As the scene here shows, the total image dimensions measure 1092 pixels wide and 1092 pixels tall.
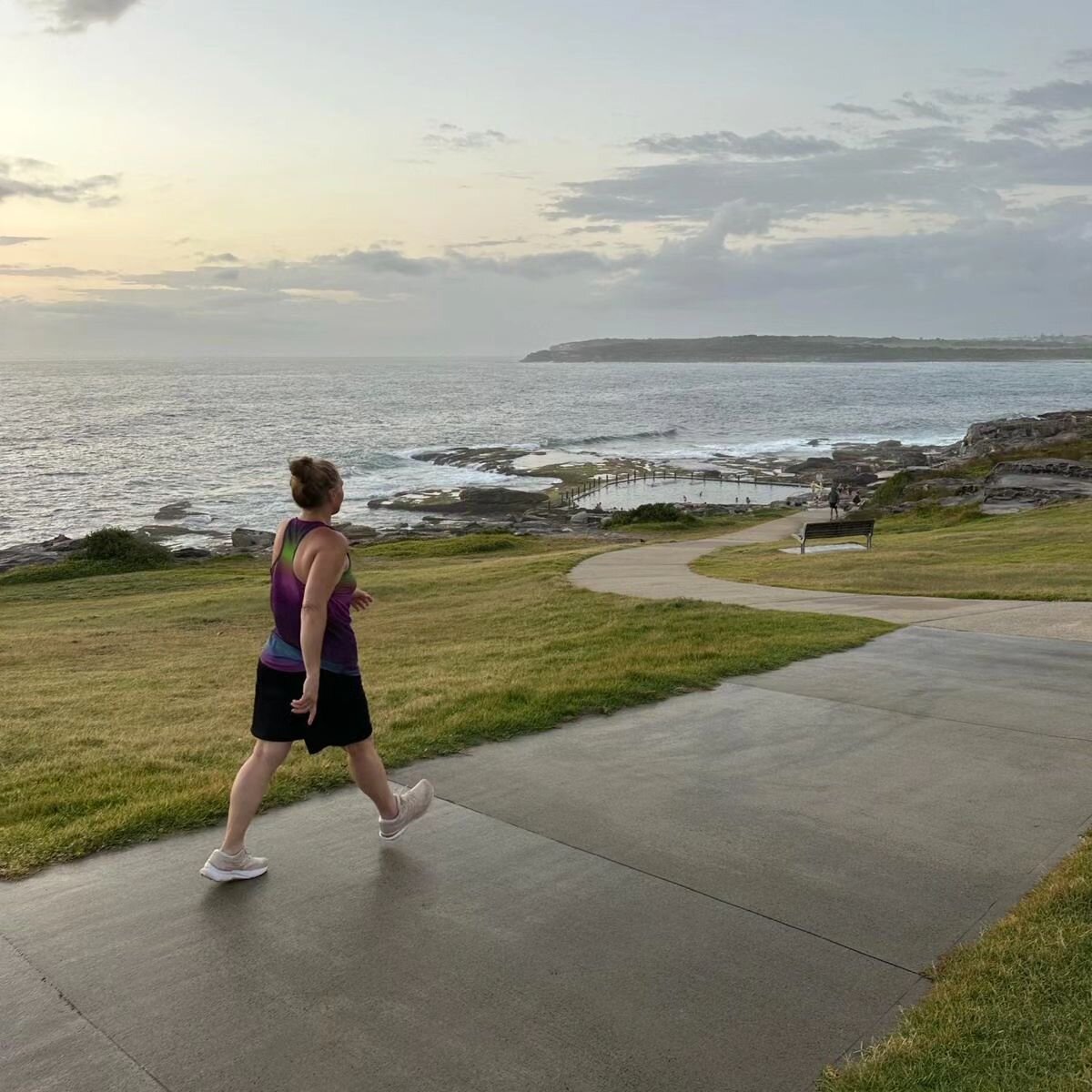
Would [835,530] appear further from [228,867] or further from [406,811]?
[228,867]

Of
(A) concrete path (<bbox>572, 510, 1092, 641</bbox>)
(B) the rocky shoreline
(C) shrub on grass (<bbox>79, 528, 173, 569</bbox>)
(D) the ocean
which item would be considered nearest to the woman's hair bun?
(A) concrete path (<bbox>572, 510, 1092, 641</bbox>)

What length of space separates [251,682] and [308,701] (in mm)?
6377

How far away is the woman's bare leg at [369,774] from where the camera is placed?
4.33m

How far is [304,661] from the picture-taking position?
400 centimetres

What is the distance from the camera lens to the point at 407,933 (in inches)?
144

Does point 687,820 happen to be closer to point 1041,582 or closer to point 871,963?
point 871,963

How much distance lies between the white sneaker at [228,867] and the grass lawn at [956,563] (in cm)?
1091

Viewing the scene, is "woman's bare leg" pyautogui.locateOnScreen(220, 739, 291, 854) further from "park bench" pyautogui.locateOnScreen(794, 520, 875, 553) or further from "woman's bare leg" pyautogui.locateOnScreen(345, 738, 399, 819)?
"park bench" pyautogui.locateOnScreen(794, 520, 875, 553)

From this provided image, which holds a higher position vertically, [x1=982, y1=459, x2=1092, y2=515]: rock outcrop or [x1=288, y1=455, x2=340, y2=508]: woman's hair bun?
[x1=288, y1=455, x2=340, y2=508]: woman's hair bun

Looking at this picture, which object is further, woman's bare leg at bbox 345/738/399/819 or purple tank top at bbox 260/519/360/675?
woman's bare leg at bbox 345/738/399/819

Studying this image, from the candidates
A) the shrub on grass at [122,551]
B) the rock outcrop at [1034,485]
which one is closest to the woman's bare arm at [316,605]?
the shrub on grass at [122,551]

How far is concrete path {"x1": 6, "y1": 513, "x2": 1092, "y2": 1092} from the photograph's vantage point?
2.96m

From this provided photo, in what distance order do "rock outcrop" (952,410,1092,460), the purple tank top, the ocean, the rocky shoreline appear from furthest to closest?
the ocean, "rock outcrop" (952,410,1092,460), the rocky shoreline, the purple tank top

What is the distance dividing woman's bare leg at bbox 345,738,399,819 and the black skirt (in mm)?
132
